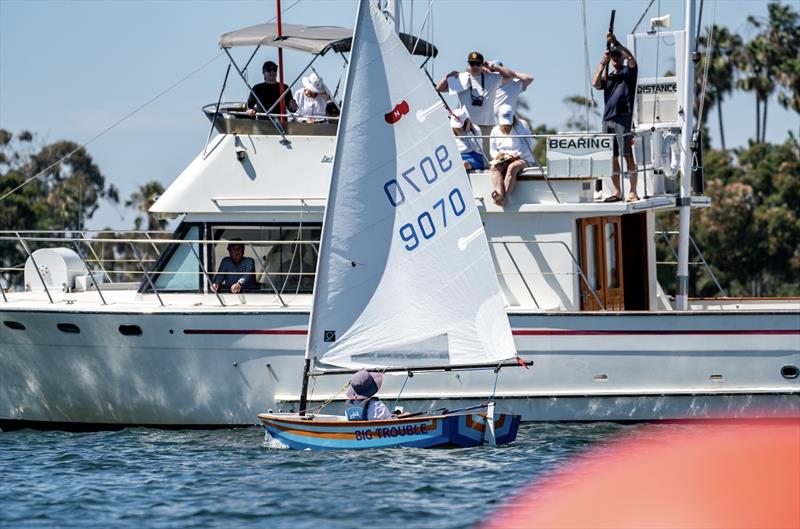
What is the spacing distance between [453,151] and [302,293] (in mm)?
3347

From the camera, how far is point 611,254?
21078 millimetres

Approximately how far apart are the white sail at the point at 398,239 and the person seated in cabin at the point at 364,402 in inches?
23.9

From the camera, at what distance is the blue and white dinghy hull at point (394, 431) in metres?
16.8

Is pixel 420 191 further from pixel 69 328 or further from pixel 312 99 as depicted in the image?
pixel 69 328

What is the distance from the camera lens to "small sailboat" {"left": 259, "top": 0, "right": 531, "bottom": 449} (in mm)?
17625

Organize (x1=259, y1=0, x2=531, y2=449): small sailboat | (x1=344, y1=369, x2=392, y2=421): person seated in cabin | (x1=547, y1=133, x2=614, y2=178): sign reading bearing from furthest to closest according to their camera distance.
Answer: (x1=547, y1=133, x2=614, y2=178): sign reading bearing, (x1=259, y1=0, x2=531, y2=449): small sailboat, (x1=344, y1=369, x2=392, y2=421): person seated in cabin

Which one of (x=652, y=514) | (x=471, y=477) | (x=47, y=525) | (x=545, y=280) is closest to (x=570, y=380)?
(x=545, y=280)

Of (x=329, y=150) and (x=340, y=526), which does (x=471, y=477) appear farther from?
(x=329, y=150)

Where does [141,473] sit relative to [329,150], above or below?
below

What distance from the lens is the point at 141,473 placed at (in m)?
16.2

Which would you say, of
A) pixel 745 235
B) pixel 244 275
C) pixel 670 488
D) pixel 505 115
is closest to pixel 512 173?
pixel 505 115

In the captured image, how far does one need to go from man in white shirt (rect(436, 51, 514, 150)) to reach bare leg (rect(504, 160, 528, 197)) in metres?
1.03

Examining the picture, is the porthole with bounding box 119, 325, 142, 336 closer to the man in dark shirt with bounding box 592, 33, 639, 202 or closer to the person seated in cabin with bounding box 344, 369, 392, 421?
the person seated in cabin with bounding box 344, 369, 392, 421

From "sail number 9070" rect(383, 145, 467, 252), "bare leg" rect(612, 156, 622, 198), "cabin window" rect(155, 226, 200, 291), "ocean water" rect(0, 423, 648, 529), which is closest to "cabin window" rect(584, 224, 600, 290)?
"bare leg" rect(612, 156, 622, 198)
